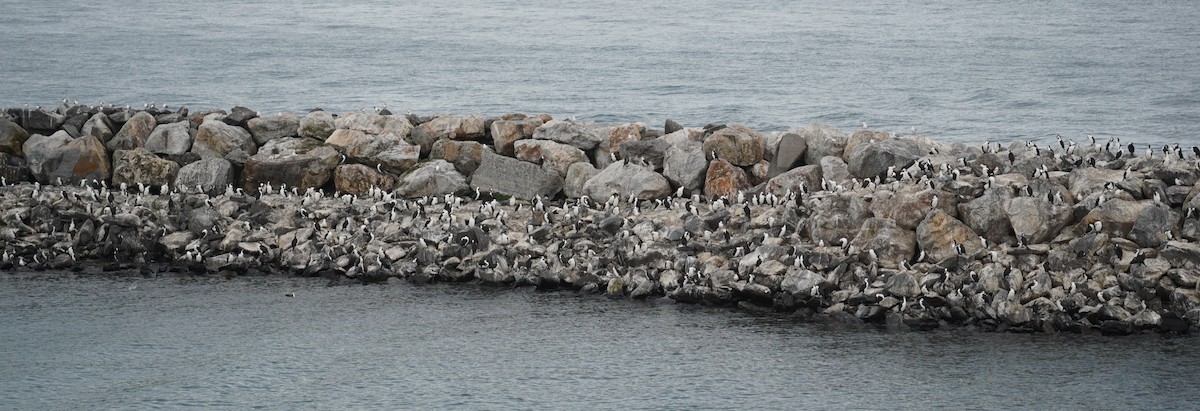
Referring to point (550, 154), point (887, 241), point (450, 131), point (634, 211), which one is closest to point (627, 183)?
point (634, 211)

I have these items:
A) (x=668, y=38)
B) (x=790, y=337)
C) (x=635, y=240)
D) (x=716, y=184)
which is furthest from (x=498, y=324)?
(x=668, y=38)

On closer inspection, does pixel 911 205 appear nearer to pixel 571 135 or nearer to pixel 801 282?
pixel 801 282

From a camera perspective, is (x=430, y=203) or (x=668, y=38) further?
(x=668, y=38)

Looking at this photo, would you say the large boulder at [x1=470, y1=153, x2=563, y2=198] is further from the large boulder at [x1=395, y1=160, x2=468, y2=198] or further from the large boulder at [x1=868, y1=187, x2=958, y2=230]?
the large boulder at [x1=868, y1=187, x2=958, y2=230]

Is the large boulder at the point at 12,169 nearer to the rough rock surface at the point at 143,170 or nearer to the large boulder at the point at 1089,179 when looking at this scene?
the rough rock surface at the point at 143,170

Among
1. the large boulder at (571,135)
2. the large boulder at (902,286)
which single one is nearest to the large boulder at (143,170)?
the large boulder at (571,135)

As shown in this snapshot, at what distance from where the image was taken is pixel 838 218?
31.2 meters

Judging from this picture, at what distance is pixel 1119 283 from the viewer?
28047 mm

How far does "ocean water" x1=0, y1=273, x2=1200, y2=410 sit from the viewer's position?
25406 mm

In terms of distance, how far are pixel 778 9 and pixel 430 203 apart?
82.2m

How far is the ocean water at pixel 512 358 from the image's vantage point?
25.4m

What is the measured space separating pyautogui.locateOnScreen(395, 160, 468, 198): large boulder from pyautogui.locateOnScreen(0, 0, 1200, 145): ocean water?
27.2m

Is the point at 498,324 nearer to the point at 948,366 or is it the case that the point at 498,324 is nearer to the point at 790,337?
the point at 790,337

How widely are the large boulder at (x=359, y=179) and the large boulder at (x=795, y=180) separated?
39.5 ft
